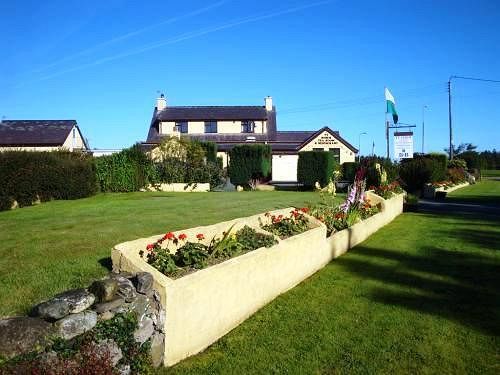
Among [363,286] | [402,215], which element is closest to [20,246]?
[363,286]

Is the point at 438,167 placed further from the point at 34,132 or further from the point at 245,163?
the point at 34,132

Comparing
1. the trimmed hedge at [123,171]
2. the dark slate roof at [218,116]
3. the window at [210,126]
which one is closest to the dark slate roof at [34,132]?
the dark slate roof at [218,116]

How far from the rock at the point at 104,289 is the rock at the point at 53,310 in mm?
358

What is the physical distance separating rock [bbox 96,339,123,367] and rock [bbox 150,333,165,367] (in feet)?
1.52

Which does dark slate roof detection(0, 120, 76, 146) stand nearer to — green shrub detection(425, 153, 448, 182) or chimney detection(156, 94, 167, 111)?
chimney detection(156, 94, 167, 111)

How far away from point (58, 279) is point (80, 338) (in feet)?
6.37

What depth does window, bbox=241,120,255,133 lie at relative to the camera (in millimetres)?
48875

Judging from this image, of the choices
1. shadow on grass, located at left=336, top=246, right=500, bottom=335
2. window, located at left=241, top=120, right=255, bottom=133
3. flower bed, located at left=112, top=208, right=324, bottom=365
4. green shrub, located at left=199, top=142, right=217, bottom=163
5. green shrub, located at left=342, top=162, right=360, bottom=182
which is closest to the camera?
flower bed, located at left=112, top=208, right=324, bottom=365

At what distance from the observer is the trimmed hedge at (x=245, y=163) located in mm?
28859

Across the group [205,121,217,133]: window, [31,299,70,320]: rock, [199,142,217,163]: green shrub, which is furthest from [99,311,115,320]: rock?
[205,121,217,133]: window

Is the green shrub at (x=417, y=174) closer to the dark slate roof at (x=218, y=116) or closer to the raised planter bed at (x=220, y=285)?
the raised planter bed at (x=220, y=285)

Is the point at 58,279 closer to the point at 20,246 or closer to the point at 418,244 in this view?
the point at 20,246

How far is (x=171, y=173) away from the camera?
24.5 metres

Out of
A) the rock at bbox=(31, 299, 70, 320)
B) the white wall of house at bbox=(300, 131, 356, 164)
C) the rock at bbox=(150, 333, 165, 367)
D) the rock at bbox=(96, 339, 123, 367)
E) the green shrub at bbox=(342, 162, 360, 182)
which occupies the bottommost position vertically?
the rock at bbox=(150, 333, 165, 367)
